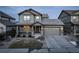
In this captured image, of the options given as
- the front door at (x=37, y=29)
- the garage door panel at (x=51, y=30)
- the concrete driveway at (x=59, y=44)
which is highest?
the front door at (x=37, y=29)

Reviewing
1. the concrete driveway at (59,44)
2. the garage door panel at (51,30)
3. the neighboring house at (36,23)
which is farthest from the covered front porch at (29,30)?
the concrete driveway at (59,44)

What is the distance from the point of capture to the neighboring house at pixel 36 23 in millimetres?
3342

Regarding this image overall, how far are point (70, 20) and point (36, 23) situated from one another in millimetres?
892

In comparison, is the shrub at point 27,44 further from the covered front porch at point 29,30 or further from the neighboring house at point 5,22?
the neighboring house at point 5,22

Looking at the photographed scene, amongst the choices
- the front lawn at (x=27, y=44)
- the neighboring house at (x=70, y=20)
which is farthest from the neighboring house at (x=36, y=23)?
the front lawn at (x=27, y=44)

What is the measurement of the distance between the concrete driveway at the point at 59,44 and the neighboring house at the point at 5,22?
100 centimetres

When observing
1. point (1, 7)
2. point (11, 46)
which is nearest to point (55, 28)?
point (11, 46)

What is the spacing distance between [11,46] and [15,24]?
0.58 meters

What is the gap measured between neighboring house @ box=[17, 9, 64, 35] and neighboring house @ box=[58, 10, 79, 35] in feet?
0.42

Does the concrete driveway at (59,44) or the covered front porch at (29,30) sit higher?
the covered front porch at (29,30)

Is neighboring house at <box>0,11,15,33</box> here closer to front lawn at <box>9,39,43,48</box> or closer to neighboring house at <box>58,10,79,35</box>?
front lawn at <box>9,39,43,48</box>
